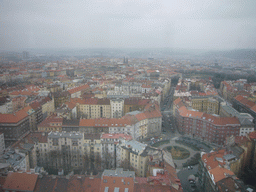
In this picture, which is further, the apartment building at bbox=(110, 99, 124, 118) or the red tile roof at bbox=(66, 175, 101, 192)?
the apartment building at bbox=(110, 99, 124, 118)

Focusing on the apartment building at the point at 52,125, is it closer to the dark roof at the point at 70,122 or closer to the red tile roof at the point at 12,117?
the dark roof at the point at 70,122

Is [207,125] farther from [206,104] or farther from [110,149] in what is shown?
[110,149]

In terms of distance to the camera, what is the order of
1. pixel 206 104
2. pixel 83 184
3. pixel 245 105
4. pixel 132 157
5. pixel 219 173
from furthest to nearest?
pixel 206 104 → pixel 245 105 → pixel 132 157 → pixel 219 173 → pixel 83 184

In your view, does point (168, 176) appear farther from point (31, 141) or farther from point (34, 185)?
point (31, 141)

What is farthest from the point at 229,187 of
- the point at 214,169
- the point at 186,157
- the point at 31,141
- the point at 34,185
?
the point at 31,141

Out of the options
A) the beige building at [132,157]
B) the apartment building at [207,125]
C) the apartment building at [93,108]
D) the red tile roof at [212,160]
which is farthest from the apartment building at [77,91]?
the red tile roof at [212,160]

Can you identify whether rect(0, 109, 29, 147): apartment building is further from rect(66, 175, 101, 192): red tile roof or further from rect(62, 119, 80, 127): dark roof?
rect(66, 175, 101, 192): red tile roof

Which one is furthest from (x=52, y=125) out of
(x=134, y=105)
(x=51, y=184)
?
(x=134, y=105)

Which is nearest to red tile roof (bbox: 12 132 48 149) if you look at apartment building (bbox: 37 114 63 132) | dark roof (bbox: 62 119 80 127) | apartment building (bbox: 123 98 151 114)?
apartment building (bbox: 37 114 63 132)
